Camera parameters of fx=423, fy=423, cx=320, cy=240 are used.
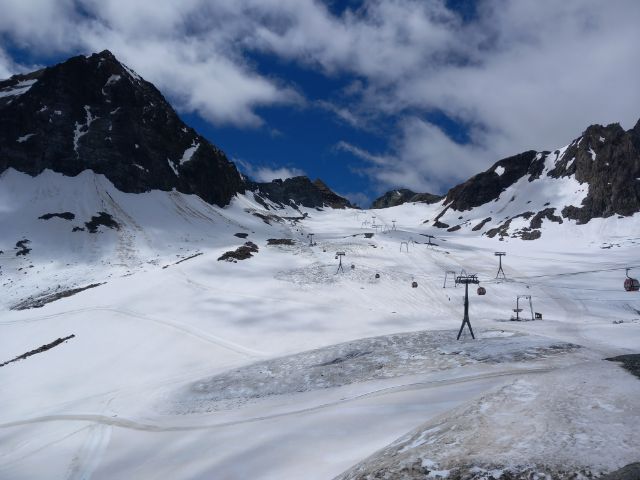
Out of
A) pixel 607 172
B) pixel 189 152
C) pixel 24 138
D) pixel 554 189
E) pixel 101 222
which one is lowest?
pixel 101 222

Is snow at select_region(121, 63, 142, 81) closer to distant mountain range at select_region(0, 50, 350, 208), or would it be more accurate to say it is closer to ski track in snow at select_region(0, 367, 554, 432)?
distant mountain range at select_region(0, 50, 350, 208)

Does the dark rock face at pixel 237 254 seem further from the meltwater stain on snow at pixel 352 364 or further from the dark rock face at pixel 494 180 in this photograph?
the dark rock face at pixel 494 180

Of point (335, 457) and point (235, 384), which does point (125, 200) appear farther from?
point (335, 457)

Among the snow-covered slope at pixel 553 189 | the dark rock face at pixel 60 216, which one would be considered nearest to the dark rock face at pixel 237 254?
the dark rock face at pixel 60 216

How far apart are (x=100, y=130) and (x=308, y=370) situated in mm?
99953

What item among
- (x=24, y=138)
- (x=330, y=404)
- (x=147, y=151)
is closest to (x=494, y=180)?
(x=147, y=151)

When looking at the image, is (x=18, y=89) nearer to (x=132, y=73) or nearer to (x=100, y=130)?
(x=100, y=130)

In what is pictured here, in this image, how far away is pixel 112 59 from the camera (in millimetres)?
114125

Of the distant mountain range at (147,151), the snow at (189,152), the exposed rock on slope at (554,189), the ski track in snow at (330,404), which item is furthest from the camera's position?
the snow at (189,152)

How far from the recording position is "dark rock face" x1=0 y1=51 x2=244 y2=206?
92312 mm

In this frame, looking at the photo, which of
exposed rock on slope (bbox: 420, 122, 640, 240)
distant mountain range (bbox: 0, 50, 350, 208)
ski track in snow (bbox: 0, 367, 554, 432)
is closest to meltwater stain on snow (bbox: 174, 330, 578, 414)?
ski track in snow (bbox: 0, 367, 554, 432)

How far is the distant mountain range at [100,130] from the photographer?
3634 inches

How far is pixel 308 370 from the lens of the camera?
20.1m

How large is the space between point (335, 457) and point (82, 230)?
75.5 metres
